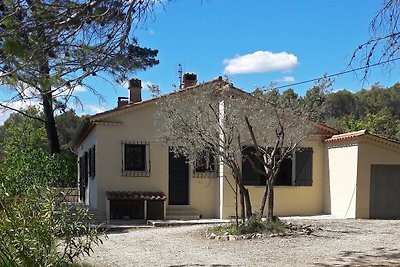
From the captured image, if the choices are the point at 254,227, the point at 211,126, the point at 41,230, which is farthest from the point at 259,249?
the point at 41,230

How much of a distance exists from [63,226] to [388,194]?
12.9 meters

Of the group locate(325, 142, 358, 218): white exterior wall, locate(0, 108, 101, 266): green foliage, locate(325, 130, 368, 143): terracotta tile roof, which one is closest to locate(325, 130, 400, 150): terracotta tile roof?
locate(325, 130, 368, 143): terracotta tile roof

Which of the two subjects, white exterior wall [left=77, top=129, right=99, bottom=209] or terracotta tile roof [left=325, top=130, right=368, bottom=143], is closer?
terracotta tile roof [left=325, top=130, right=368, bottom=143]

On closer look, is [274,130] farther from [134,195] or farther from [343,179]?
[134,195]

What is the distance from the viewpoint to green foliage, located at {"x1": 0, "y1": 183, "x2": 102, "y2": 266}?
5.12m

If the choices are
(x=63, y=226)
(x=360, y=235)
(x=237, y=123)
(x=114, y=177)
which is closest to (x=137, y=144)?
(x=114, y=177)

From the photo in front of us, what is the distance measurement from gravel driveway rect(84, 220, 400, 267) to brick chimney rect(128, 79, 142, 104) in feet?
24.2

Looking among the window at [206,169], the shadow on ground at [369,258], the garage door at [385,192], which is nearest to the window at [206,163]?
the window at [206,169]

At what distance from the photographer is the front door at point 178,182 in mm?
16844

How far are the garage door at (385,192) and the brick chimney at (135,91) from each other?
891cm

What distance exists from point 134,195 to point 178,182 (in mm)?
1753

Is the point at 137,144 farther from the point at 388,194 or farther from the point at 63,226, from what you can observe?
the point at 63,226

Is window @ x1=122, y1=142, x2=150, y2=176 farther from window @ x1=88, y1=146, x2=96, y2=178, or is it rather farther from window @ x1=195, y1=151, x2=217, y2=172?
window @ x1=195, y1=151, x2=217, y2=172

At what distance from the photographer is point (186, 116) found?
1363cm
